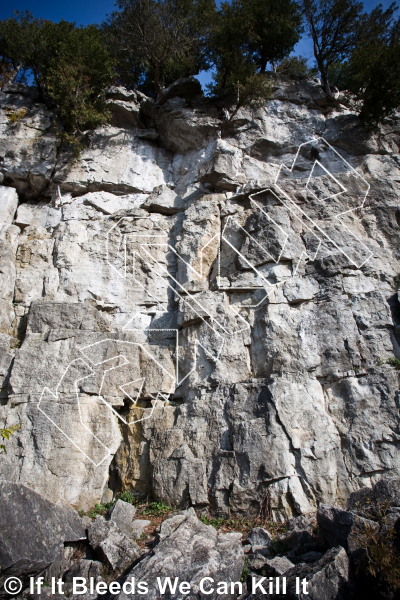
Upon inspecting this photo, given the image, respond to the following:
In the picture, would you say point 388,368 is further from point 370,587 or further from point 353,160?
point 353,160

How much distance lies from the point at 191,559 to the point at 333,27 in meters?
18.3

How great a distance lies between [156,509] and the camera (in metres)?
8.67

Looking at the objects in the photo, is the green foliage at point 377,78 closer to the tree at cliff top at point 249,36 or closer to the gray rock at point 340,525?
the tree at cliff top at point 249,36

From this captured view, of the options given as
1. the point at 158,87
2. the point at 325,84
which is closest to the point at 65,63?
the point at 158,87

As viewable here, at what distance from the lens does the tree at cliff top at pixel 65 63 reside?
44.8 feet

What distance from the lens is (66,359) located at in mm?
10117

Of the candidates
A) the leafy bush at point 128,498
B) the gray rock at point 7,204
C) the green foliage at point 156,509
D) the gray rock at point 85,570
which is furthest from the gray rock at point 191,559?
the gray rock at point 7,204

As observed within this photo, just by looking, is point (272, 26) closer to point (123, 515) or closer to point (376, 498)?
point (376, 498)

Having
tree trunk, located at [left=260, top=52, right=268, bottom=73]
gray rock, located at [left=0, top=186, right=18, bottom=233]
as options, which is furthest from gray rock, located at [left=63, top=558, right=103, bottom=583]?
tree trunk, located at [left=260, top=52, right=268, bottom=73]

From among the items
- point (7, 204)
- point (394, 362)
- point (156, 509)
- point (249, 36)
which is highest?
point (249, 36)

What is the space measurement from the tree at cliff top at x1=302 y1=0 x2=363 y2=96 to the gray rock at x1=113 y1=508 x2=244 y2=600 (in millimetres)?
15496

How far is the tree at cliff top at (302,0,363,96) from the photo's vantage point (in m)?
15.7

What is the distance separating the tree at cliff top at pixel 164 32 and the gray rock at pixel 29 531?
548 inches

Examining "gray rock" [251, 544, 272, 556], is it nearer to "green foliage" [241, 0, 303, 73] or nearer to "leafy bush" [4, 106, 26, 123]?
"leafy bush" [4, 106, 26, 123]
